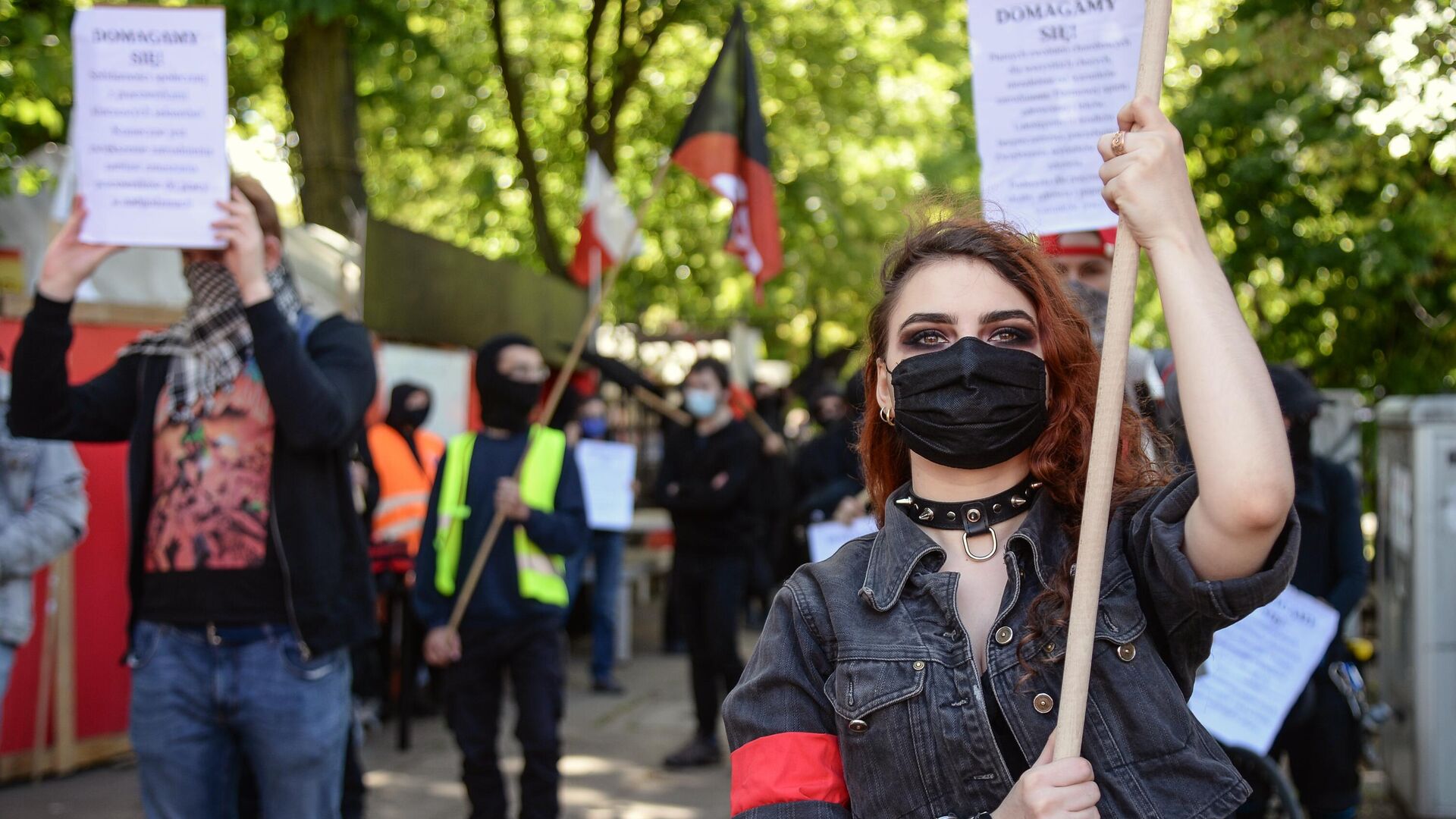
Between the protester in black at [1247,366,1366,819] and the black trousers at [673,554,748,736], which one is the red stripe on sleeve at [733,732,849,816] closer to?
the protester in black at [1247,366,1366,819]

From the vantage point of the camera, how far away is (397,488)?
7.79 m

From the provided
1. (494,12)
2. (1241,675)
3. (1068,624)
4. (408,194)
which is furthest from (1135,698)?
(408,194)

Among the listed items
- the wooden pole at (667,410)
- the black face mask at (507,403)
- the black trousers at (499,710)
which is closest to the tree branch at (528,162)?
the wooden pole at (667,410)

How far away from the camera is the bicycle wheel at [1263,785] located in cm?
465

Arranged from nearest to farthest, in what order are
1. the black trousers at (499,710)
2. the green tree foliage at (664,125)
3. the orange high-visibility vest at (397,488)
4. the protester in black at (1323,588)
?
the protester in black at (1323,588) < the black trousers at (499,710) < the orange high-visibility vest at (397,488) < the green tree foliage at (664,125)

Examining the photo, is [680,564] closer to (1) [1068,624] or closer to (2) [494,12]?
(1) [1068,624]

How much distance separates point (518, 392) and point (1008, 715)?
13.4 ft

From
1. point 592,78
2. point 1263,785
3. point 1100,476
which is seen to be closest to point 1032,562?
point 1100,476

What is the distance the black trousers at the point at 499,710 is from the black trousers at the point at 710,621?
2.13m

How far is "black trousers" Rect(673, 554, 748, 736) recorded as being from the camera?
759 cm

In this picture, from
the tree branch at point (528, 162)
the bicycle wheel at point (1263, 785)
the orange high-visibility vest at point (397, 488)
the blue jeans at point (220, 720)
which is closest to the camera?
the blue jeans at point (220, 720)

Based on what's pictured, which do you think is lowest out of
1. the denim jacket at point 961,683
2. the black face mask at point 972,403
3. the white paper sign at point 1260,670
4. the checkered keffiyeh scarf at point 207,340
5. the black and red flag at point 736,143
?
the white paper sign at point 1260,670

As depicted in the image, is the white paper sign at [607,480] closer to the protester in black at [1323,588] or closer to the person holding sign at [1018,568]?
the protester in black at [1323,588]

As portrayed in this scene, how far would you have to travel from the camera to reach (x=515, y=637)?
545 centimetres
